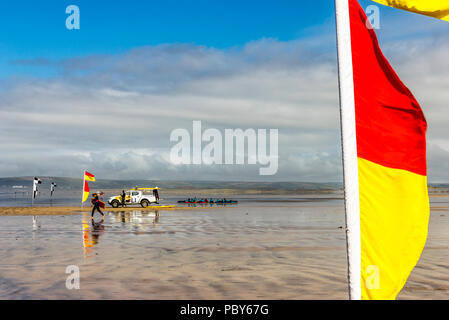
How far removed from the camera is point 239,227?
25.8 meters

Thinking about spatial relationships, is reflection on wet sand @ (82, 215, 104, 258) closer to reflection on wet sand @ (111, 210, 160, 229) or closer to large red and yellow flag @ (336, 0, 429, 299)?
reflection on wet sand @ (111, 210, 160, 229)

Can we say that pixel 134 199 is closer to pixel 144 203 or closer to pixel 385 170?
pixel 144 203

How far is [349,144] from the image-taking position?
13.5 ft

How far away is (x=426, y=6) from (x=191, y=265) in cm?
1079

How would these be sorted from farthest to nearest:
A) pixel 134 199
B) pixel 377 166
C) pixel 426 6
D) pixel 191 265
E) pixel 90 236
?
pixel 134 199 < pixel 90 236 < pixel 191 265 < pixel 377 166 < pixel 426 6

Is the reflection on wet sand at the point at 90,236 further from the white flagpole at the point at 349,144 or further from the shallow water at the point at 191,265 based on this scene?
the white flagpole at the point at 349,144

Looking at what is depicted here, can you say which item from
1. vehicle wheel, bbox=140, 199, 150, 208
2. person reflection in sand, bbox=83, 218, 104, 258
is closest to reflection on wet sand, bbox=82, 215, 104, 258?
person reflection in sand, bbox=83, 218, 104, 258

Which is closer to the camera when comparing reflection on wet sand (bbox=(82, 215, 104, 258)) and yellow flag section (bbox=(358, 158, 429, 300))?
yellow flag section (bbox=(358, 158, 429, 300))

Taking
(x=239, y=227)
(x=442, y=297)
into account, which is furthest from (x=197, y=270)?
(x=239, y=227)

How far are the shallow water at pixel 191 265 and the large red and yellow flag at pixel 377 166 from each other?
5733 millimetres

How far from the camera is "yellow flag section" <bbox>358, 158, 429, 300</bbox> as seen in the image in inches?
A: 161

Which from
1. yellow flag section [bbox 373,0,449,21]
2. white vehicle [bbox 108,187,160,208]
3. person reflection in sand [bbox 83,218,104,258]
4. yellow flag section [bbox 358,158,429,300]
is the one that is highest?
yellow flag section [bbox 373,0,449,21]

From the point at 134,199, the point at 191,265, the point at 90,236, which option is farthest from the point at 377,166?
the point at 134,199

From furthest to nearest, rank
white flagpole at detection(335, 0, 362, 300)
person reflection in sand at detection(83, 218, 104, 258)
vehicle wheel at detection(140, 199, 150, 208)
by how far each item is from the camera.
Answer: vehicle wheel at detection(140, 199, 150, 208), person reflection in sand at detection(83, 218, 104, 258), white flagpole at detection(335, 0, 362, 300)
